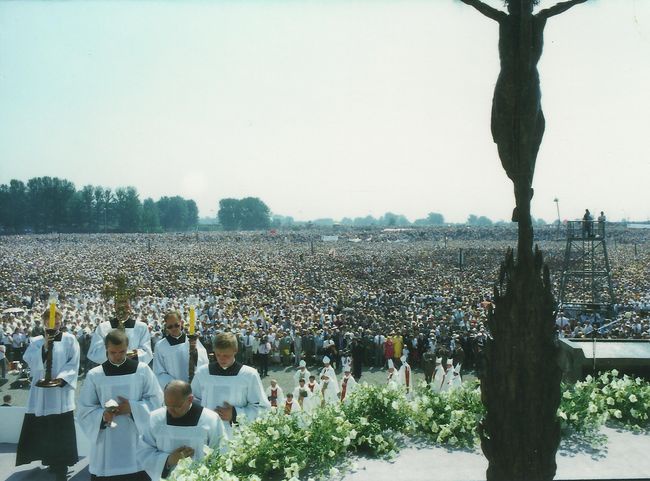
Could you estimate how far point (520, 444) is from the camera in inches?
147

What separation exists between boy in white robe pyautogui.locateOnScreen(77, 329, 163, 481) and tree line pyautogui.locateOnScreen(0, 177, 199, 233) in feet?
299

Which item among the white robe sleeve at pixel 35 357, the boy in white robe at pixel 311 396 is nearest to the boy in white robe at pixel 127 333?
the white robe sleeve at pixel 35 357

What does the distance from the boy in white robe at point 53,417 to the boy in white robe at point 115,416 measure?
4.80 ft

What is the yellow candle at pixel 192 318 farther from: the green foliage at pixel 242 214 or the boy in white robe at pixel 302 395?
the green foliage at pixel 242 214

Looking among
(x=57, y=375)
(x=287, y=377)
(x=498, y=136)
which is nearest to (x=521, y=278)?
(x=498, y=136)

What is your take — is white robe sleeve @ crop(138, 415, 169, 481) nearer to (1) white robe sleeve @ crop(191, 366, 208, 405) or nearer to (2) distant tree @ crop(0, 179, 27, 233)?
(1) white robe sleeve @ crop(191, 366, 208, 405)

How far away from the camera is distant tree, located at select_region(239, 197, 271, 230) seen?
140 m

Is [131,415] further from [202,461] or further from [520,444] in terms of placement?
[520,444]

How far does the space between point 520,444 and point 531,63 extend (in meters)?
2.66

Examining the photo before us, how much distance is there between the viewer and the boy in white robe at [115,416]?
17.4 feet

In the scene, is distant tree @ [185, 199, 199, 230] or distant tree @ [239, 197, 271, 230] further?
distant tree @ [239, 197, 271, 230]

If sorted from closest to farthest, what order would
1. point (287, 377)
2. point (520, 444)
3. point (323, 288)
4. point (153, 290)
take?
point (520, 444) → point (287, 377) → point (153, 290) → point (323, 288)

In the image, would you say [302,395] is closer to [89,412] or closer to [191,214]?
[89,412]

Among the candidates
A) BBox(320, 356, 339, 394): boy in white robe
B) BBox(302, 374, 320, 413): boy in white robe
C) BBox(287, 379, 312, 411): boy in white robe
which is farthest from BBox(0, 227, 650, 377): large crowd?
BBox(287, 379, 312, 411): boy in white robe
